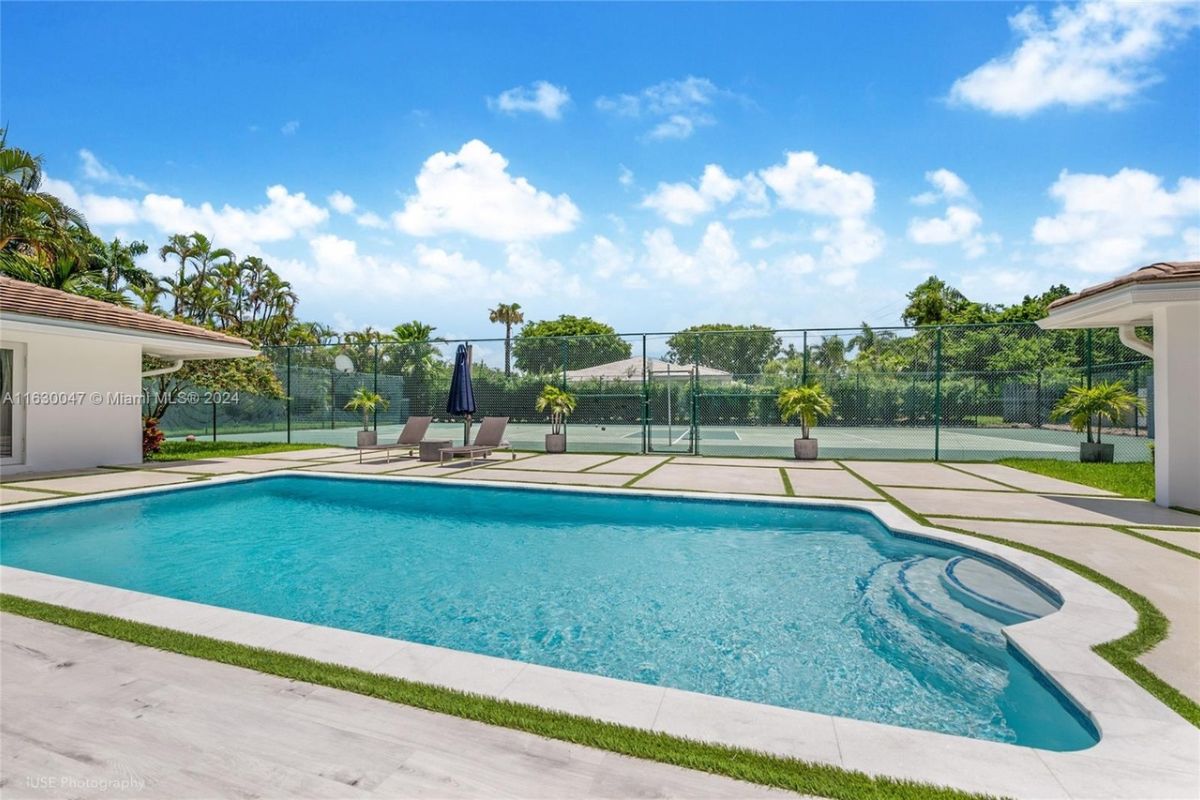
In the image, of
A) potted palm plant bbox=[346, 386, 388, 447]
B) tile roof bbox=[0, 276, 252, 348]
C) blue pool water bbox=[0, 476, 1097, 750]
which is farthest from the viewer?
potted palm plant bbox=[346, 386, 388, 447]

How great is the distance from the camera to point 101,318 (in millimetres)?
10203

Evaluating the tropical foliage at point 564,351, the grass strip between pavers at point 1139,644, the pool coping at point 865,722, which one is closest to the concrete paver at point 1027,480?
the grass strip between pavers at point 1139,644

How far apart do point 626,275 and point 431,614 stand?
1879 centimetres

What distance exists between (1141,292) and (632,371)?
1007 centimetres

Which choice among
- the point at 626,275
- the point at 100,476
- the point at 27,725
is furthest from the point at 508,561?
the point at 626,275

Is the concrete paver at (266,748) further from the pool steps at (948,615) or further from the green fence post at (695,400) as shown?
the green fence post at (695,400)

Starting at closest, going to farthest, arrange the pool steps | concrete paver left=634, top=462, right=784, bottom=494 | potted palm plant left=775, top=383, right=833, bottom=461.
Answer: the pool steps < concrete paver left=634, top=462, right=784, bottom=494 < potted palm plant left=775, top=383, right=833, bottom=461

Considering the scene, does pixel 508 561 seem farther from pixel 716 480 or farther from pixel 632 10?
pixel 632 10

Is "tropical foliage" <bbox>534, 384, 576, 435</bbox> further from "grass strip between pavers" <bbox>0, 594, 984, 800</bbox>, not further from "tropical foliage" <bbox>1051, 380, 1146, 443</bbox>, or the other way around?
"tropical foliage" <bbox>1051, 380, 1146, 443</bbox>

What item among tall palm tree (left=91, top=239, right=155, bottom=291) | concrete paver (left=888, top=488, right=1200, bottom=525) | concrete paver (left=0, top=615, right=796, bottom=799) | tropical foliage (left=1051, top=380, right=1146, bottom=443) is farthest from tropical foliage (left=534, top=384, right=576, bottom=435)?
tall palm tree (left=91, top=239, right=155, bottom=291)

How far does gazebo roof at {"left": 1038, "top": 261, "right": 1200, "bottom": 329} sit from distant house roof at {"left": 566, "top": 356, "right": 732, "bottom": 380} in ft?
25.2

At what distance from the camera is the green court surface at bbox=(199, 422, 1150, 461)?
13266 mm

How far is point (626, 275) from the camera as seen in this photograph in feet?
70.9

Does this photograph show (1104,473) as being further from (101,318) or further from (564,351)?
(101,318)
